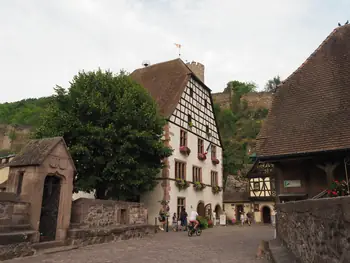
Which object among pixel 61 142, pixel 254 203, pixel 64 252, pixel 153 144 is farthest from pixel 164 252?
pixel 254 203

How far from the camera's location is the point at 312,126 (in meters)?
10.0

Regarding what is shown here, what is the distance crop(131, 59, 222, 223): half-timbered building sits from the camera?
2227cm

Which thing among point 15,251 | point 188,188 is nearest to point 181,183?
point 188,188

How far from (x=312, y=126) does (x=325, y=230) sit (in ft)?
23.1

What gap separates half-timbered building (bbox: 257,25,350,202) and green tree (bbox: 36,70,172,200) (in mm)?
7788

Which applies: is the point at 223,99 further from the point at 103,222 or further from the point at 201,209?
the point at 103,222

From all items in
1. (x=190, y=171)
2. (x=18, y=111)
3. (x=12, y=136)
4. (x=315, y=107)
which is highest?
(x=18, y=111)

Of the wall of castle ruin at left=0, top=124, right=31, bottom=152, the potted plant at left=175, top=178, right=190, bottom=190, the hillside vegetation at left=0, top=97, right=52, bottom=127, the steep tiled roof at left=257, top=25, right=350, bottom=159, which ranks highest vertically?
the hillside vegetation at left=0, top=97, right=52, bottom=127

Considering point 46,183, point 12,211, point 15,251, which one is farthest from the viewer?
point 46,183

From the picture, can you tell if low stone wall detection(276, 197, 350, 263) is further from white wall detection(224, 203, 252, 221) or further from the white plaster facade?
white wall detection(224, 203, 252, 221)

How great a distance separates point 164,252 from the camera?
9797 mm

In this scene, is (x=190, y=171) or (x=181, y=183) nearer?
(x=181, y=183)

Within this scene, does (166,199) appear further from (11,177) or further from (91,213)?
(11,177)

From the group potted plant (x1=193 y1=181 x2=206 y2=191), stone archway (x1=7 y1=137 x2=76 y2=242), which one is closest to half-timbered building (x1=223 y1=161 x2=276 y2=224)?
potted plant (x1=193 y1=181 x2=206 y2=191)
